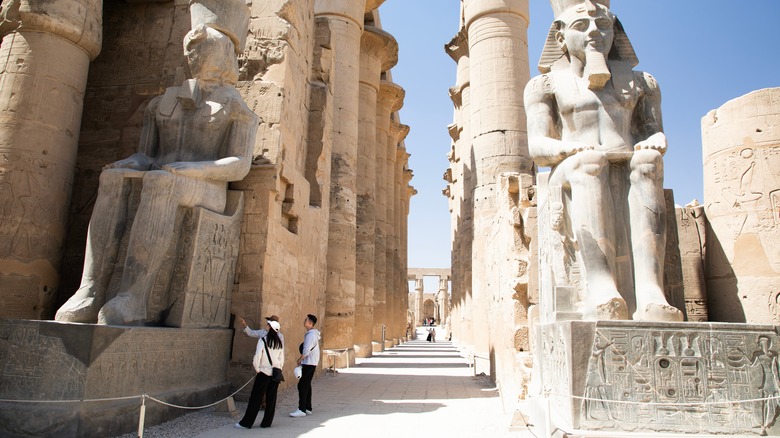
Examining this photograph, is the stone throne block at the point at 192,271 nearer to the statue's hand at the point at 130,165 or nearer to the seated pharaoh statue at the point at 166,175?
the seated pharaoh statue at the point at 166,175

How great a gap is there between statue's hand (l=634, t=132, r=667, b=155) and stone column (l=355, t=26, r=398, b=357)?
31.2 feet

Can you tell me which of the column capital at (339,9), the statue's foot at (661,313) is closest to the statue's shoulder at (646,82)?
the statue's foot at (661,313)

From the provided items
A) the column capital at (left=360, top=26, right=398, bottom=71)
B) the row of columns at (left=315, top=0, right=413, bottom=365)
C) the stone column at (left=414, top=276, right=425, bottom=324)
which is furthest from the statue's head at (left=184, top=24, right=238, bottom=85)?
the stone column at (left=414, top=276, right=425, bottom=324)

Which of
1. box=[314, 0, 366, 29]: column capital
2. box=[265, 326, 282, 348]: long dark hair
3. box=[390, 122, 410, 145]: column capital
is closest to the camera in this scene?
box=[265, 326, 282, 348]: long dark hair

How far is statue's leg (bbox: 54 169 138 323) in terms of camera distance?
4164 mm

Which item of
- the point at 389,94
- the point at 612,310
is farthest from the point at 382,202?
the point at 612,310

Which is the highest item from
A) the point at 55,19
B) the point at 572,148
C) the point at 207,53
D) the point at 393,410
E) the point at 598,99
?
the point at 55,19

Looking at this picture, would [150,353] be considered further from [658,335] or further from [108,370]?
[658,335]

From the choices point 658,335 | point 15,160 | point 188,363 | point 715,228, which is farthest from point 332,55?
point 658,335

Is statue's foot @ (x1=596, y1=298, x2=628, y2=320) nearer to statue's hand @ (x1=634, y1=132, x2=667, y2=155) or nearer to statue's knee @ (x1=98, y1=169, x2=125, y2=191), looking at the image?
statue's hand @ (x1=634, y1=132, x2=667, y2=155)

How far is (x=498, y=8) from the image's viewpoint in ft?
37.3

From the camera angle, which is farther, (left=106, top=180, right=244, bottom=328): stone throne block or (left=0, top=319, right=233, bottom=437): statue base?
(left=106, top=180, right=244, bottom=328): stone throne block

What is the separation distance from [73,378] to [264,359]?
4.62ft

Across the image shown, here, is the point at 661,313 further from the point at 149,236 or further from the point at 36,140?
the point at 36,140
